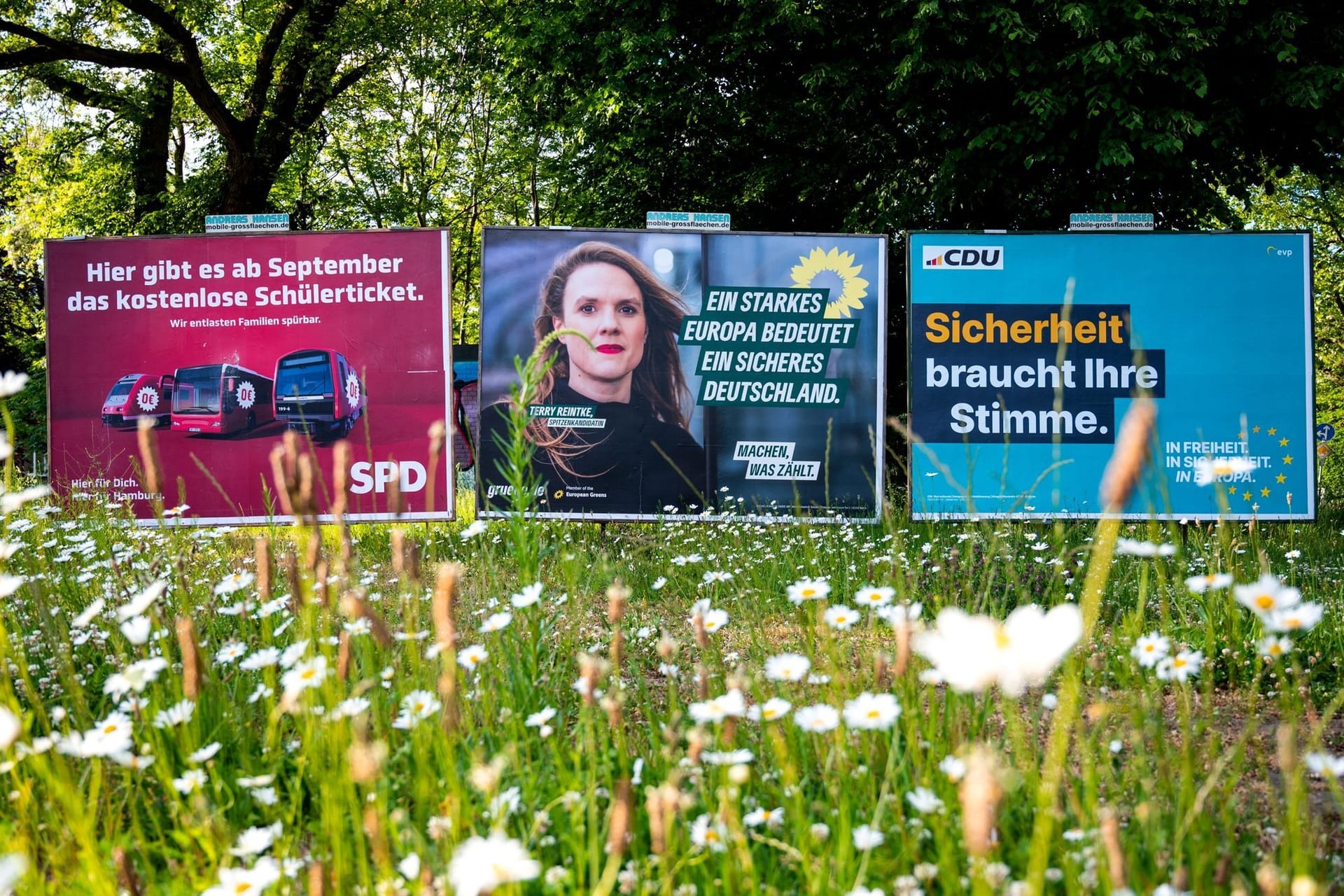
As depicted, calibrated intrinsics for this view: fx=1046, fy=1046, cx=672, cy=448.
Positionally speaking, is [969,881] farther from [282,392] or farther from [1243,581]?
[282,392]

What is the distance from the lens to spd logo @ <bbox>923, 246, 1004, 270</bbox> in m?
7.54

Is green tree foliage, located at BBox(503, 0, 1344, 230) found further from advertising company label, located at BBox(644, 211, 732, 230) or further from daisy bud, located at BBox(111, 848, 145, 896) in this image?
daisy bud, located at BBox(111, 848, 145, 896)

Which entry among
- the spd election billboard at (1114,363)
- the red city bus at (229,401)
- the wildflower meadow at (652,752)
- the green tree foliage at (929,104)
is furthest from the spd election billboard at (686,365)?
the green tree foliage at (929,104)

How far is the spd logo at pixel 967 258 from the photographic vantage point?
754 centimetres

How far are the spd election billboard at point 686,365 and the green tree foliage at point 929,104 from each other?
389cm

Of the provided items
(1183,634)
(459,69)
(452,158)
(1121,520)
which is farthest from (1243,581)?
(452,158)

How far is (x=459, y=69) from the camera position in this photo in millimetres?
18578

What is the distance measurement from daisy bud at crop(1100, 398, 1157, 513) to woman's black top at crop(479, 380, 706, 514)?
6.21m

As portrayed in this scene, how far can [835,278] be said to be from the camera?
7.52 metres

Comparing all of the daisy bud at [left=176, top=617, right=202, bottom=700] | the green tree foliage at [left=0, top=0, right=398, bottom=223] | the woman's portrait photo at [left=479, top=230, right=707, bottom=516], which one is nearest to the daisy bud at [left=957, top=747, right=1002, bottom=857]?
the daisy bud at [left=176, top=617, right=202, bottom=700]

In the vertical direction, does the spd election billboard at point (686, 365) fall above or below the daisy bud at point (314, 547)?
above

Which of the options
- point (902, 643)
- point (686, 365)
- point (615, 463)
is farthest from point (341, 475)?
point (686, 365)

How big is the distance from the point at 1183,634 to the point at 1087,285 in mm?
4363

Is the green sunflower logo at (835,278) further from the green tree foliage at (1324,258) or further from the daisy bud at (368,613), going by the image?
the green tree foliage at (1324,258)
